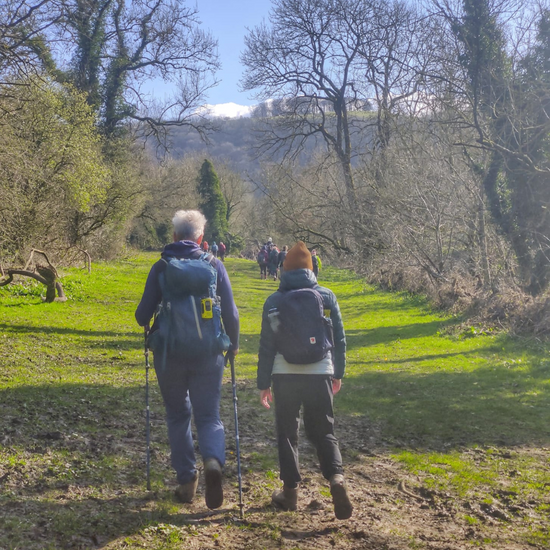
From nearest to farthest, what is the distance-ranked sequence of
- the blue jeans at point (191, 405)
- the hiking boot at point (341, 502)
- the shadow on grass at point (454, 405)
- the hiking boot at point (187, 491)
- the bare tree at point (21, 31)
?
the hiking boot at point (341, 502) → the blue jeans at point (191, 405) → the hiking boot at point (187, 491) → the shadow on grass at point (454, 405) → the bare tree at point (21, 31)

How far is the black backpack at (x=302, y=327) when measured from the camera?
4.73 m

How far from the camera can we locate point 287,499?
4.96 metres

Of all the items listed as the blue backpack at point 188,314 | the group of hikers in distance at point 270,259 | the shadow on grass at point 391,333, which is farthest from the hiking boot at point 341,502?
the group of hikers in distance at point 270,259

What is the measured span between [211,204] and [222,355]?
65.0 metres

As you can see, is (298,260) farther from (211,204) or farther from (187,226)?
(211,204)

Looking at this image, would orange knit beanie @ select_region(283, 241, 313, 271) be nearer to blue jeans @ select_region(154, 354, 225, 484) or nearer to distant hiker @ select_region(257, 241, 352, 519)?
distant hiker @ select_region(257, 241, 352, 519)

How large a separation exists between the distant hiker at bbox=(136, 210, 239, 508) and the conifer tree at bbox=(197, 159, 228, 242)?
62417mm

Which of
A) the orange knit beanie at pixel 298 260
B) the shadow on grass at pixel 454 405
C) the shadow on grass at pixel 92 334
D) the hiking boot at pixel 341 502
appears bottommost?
the shadow on grass at pixel 454 405

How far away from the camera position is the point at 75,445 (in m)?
6.16

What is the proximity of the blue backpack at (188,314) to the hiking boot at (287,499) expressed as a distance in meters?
1.24

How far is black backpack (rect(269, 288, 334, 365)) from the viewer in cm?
473

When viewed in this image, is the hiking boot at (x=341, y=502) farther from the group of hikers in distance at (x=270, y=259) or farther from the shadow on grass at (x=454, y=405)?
the group of hikers in distance at (x=270, y=259)

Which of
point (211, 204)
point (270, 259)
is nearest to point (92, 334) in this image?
point (270, 259)

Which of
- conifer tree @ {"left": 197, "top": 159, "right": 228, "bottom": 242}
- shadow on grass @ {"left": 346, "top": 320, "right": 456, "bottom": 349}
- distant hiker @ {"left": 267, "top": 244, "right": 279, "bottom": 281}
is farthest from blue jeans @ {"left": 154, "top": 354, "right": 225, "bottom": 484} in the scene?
conifer tree @ {"left": 197, "top": 159, "right": 228, "bottom": 242}
